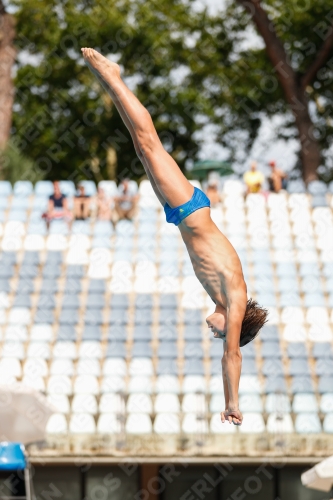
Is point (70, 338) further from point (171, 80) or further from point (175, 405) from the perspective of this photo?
point (171, 80)

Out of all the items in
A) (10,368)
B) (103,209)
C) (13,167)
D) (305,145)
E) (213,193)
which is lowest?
(10,368)

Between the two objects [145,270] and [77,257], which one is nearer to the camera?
[145,270]

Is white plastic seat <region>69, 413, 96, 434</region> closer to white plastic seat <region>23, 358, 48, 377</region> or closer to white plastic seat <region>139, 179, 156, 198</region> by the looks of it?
white plastic seat <region>23, 358, 48, 377</region>

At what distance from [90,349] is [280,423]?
375 centimetres

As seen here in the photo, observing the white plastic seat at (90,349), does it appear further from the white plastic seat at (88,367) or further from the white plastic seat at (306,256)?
the white plastic seat at (306,256)

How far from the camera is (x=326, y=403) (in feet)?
50.5

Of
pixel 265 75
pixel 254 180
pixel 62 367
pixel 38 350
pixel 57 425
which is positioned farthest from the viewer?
pixel 265 75

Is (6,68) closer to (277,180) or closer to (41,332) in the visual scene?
(277,180)

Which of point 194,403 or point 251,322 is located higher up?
point 251,322

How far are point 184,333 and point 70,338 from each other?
2.08 m

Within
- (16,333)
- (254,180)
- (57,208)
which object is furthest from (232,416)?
(254,180)

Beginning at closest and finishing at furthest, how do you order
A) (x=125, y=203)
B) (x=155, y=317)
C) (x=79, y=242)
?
(x=155, y=317), (x=79, y=242), (x=125, y=203)

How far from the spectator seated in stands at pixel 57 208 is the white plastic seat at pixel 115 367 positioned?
4.13m

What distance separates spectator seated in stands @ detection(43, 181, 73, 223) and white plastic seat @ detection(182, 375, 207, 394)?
5052 millimetres
